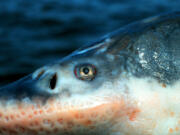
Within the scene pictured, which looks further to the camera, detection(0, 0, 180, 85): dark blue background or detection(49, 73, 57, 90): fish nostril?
detection(0, 0, 180, 85): dark blue background

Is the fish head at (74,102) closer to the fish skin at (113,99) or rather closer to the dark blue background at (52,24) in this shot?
the fish skin at (113,99)

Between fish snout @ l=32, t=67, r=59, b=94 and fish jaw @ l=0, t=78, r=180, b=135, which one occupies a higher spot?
fish snout @ l=32, t=67, r=59, b=94

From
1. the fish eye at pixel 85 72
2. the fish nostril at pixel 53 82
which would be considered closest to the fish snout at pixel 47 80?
the fish nostril at pixel 53 82

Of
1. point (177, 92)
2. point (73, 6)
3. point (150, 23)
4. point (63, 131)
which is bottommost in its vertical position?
point (63, 131)

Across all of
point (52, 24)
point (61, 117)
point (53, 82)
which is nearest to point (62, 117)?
point (61, 117)

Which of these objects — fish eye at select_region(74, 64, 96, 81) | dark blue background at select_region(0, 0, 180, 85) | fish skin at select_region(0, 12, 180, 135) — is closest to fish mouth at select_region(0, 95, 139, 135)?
fish skin at select_region(0, 12, 180, 135)

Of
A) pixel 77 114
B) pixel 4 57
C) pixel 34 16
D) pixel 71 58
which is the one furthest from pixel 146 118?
pixel 34 16

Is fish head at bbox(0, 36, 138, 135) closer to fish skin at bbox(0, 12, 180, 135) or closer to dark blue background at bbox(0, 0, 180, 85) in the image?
fish skin at bbox(0, 12, 180, 135)

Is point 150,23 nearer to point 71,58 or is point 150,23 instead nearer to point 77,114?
point 71,58

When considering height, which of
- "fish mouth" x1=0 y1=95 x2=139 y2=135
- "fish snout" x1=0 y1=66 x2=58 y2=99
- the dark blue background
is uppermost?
the dark blue background
